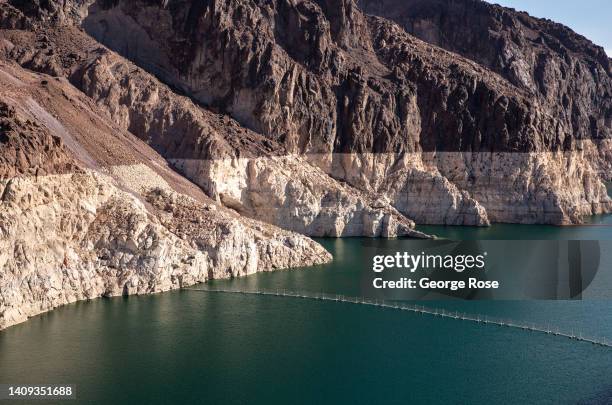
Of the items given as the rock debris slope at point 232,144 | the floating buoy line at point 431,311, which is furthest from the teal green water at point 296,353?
the rock debris slope at point 232,144

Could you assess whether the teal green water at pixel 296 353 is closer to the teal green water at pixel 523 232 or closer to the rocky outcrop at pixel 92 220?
the rocky outcrop at pixel 92 220

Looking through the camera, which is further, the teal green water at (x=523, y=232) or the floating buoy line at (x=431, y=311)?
the teal green water at (x=523, y=232)

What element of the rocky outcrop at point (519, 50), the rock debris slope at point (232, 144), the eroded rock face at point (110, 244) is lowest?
the eroded rock face at point (110, 244)

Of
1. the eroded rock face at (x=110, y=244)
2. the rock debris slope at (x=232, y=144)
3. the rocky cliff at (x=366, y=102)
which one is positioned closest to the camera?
the eroded rock face at (x=110, y=244)

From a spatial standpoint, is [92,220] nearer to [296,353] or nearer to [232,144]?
[296,353]

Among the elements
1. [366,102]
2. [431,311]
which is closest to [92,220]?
[431,311]

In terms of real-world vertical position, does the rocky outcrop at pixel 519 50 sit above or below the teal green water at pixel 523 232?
above

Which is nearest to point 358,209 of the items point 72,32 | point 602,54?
point 72,32
